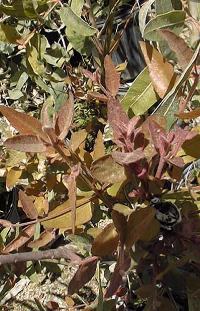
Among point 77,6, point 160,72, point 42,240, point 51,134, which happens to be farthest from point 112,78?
point 77,6

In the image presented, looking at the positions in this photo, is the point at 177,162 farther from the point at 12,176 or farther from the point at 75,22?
the point at 12,176

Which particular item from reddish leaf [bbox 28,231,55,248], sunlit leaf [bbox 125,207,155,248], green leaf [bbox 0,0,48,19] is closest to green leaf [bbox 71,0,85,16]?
green leaf [bbox 0,0,48,19]

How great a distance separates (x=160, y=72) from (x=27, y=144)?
22 cm

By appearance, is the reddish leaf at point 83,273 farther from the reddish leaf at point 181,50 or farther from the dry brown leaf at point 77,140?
the reddish leaf at point 181,50

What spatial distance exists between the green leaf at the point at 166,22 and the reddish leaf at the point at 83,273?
0.31 metres

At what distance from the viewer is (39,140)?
2.13 ft

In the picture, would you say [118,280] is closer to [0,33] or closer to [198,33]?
[198,33]

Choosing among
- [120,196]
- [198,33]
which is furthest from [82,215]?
[198,33]

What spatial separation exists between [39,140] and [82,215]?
18cm

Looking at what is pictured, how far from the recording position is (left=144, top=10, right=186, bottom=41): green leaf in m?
0.73

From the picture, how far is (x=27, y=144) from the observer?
0.65 meters

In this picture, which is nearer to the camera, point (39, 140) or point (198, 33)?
point (39, 140)

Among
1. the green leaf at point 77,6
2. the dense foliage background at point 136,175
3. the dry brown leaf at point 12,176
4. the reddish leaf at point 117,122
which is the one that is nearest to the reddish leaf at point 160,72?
the dense foliage background at point 136,175

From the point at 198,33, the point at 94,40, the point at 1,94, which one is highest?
the point at 198,33
